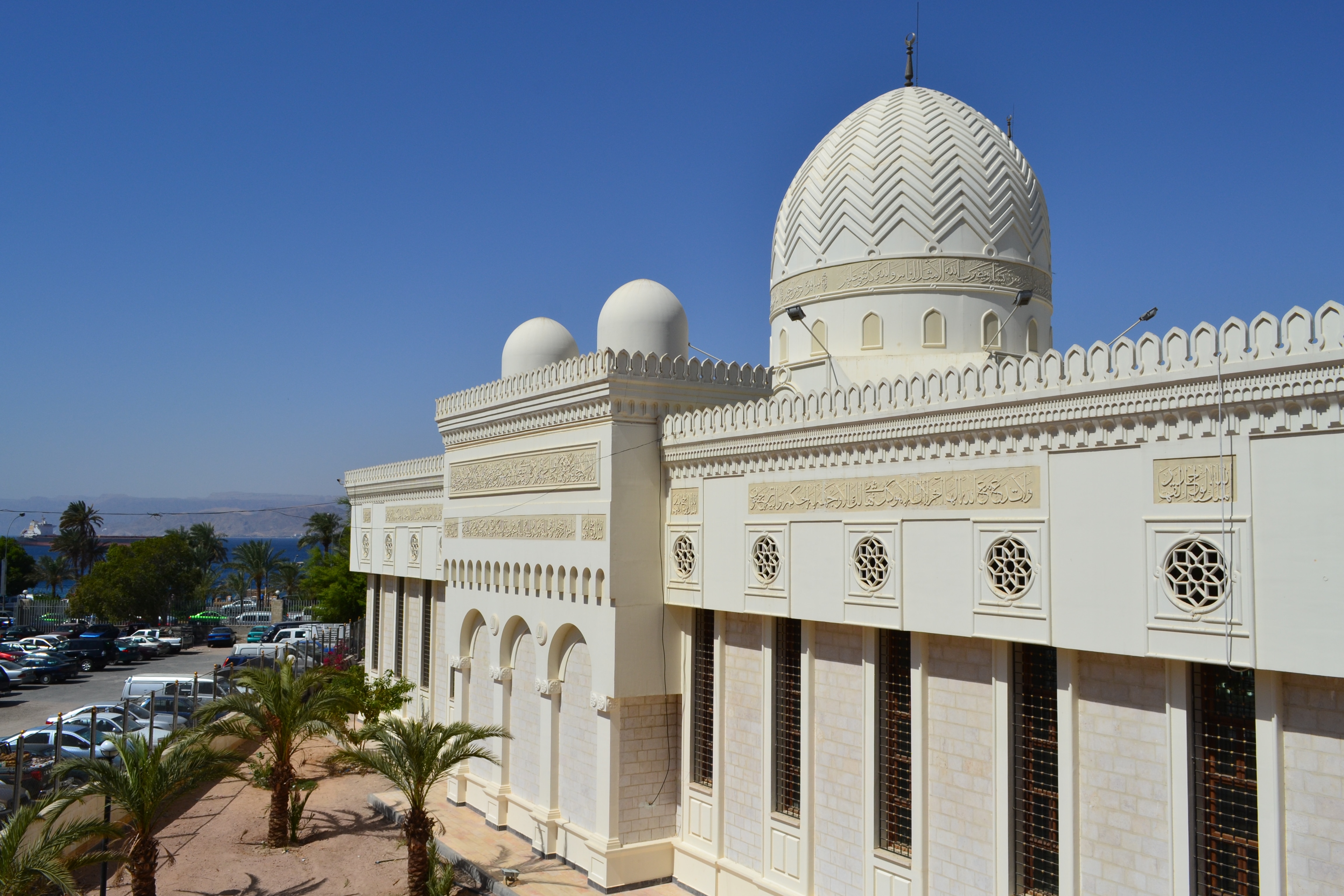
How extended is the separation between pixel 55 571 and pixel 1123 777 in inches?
2479

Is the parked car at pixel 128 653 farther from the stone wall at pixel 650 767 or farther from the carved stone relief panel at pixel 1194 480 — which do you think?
the carved stone relief panel at pixel 1194 480

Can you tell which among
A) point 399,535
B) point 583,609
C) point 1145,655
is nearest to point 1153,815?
point 1145,655

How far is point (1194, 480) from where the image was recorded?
7.17 metres

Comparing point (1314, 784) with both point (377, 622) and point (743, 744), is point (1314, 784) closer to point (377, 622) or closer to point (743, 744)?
point (743, 744)

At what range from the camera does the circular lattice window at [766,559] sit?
426 inches

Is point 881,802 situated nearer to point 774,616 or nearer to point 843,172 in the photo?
→ point 774,616

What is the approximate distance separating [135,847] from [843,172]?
1206cm

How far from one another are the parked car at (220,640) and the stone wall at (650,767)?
1289 inches

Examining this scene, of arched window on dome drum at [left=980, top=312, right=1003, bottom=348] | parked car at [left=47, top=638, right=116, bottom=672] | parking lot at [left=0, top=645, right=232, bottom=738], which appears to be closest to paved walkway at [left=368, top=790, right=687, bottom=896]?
arched window on dome drum at [left=980, top=312, right=1003, bottom=348]

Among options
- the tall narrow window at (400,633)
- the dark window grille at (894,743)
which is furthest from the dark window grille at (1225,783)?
the tall narrow window at (400,633)

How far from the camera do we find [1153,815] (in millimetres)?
7410

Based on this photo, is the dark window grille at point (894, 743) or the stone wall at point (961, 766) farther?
the dark window grille at point (894, 743)

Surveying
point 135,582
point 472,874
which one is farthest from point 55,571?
point 472,874

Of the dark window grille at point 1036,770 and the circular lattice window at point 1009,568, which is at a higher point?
the circular lattice window at point 1009,568
